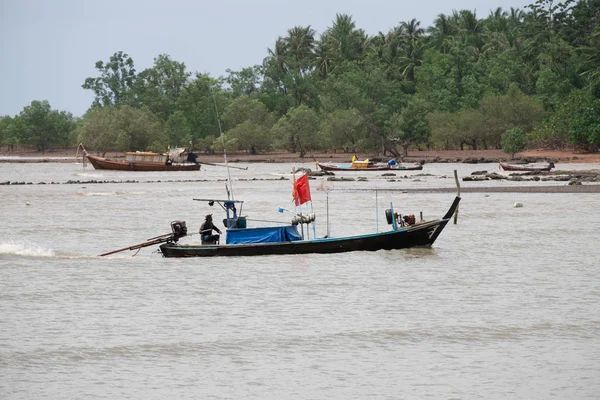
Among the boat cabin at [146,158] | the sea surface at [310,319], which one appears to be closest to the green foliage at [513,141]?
the boat cabin at [146,158]

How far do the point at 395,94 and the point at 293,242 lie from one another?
263ft

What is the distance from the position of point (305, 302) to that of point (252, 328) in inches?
114

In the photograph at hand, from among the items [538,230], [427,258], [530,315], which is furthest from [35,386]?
[538,230]

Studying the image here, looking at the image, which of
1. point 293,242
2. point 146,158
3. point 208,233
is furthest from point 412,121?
point 293,242

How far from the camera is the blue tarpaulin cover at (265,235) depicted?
2683 cm

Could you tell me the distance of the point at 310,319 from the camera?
19.8 m

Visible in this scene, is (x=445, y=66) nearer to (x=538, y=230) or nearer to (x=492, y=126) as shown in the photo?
(x=492, y=126)

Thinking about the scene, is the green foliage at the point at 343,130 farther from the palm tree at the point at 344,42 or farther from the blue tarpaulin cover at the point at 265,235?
the blue tarpaulin cover at the point at 265,235

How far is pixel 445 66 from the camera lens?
104812 millimetres

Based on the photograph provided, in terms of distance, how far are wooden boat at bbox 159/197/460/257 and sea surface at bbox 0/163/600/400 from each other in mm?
375

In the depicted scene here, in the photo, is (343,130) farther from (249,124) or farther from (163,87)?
(163,87)

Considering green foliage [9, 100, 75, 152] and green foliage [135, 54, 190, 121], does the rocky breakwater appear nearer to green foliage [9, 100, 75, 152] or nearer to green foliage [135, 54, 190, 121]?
green foliage [135, 54, 190, 121]

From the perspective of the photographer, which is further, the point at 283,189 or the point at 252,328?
the point at 283,189

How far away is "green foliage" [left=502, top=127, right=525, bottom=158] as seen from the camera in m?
84.6
